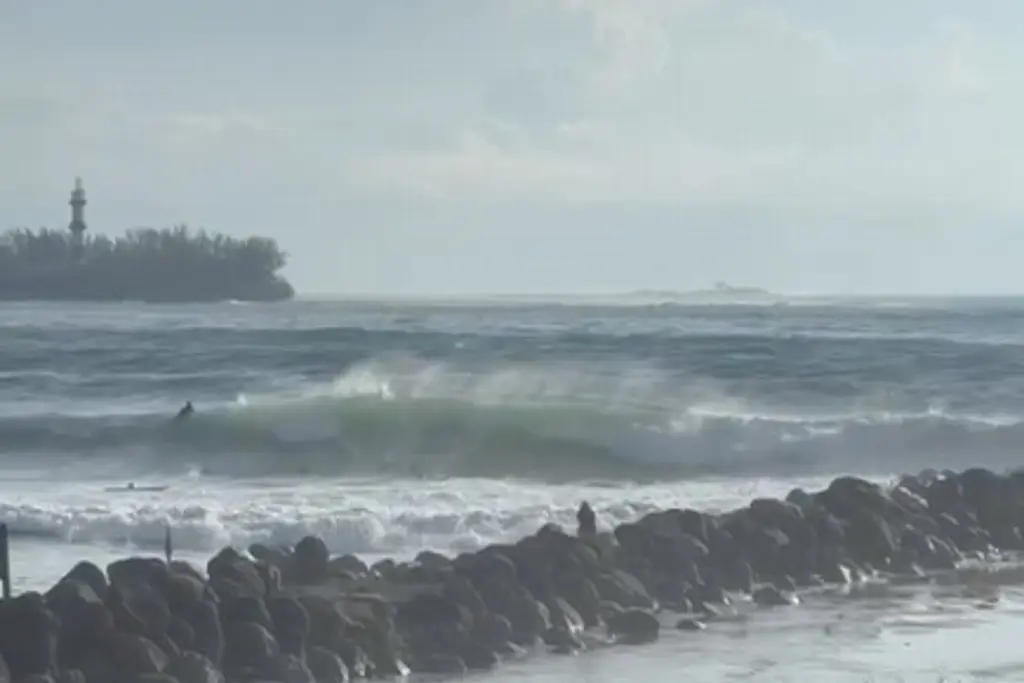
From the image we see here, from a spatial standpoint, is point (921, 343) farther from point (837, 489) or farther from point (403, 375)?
point (837, 489)

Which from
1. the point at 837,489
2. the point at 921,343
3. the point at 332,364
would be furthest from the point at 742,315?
the point at 837,489

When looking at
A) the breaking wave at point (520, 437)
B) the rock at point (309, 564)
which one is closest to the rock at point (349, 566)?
the rock at point (309, 564)

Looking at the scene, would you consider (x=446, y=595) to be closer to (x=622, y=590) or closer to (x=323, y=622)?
(x=323, y=622)

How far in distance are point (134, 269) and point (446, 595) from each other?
9150cm

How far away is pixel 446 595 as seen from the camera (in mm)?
10070

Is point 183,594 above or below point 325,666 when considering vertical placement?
above

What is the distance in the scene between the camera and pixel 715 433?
24.6m

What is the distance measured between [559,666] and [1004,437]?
53.1 feet

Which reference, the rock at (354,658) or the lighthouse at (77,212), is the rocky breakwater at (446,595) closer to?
the rock at (354,658)

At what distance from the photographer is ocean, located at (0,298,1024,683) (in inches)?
418

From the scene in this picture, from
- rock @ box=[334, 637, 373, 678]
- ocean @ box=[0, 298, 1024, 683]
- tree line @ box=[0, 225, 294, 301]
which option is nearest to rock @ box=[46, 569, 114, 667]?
rock @ box=[334, 637, 373, 678]

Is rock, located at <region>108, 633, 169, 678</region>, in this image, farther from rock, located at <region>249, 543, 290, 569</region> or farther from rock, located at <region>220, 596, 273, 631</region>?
rock, located at <region>249, 543, 290, 569</region>

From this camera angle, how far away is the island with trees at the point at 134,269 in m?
97.7

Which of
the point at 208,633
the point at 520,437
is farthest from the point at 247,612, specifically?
the point at 520,437
